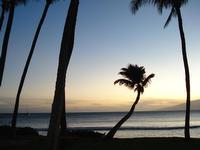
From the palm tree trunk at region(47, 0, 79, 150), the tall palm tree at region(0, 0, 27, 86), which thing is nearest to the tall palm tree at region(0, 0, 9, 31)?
the tall palm tree at region(0, 0, 27, 86)

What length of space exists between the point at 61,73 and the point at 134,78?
11924 mm

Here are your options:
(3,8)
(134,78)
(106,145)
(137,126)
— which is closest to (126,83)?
(134,78)

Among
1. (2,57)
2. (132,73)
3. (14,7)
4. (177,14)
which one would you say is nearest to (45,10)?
(14,7)

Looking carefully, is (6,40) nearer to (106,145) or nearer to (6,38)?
(6,38)

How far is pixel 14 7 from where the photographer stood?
2500cm

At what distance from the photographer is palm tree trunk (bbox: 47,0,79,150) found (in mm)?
11562

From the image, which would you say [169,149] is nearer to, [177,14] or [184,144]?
[184,144]

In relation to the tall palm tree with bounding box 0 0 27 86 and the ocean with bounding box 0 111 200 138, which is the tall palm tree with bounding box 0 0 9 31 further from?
the ocean with bounding box 0 111 200 138

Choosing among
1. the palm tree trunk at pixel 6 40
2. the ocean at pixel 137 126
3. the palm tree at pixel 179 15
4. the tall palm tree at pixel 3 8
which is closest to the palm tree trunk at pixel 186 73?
the palm tree at pixel 179 15

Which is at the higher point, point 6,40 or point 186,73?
point 6,40

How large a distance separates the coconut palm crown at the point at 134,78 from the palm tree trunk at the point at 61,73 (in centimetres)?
1089

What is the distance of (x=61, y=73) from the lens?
12.0 meters

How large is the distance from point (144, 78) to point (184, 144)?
298 inches

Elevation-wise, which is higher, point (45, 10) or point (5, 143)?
point (45, 10)
